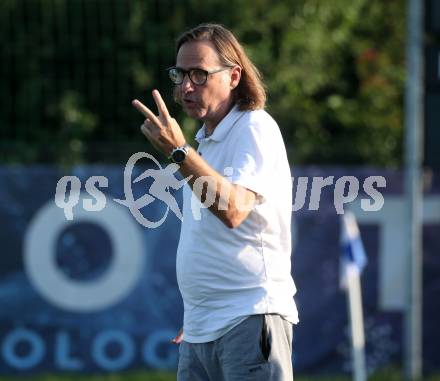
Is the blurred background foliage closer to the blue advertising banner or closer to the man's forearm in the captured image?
the blue advertising banner

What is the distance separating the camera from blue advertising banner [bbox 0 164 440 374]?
9.07m

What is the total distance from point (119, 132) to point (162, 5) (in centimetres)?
134

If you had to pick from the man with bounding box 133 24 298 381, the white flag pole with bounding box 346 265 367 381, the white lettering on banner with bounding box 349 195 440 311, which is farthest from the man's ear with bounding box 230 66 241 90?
the white lettering on banner with bounding box 349 195 440 311

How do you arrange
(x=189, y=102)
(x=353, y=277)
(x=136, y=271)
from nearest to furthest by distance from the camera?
(x=189, y=102) < (x=353, y=277) < (x=136, y=271)

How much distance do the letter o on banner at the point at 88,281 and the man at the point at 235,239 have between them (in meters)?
4.90

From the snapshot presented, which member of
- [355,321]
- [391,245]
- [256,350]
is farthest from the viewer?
[391,245]

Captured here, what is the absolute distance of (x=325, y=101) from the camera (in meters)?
12.3

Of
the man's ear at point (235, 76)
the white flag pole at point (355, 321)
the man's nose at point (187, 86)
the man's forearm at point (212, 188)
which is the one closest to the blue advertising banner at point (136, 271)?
the white flag pole at point (355, 321)

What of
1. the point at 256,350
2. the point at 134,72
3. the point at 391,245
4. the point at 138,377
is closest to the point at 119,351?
the point at 138,377

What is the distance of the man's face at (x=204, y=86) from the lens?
4129 mm

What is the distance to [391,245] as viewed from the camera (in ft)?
30.8

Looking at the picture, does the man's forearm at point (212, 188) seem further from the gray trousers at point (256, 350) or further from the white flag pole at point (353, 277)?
the white flag pole at point (353, 277)

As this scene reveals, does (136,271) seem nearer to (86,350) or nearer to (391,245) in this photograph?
(86,350)

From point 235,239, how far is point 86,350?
207 inches
